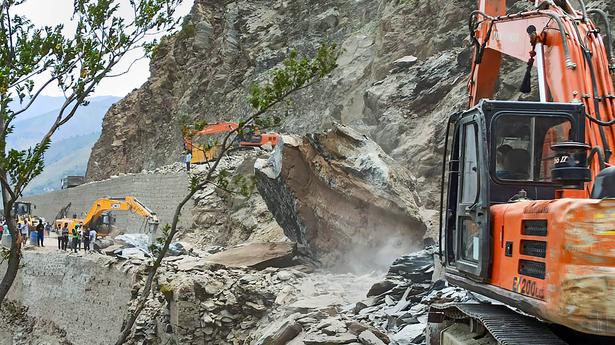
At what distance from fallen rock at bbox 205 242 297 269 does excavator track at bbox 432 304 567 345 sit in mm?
7995

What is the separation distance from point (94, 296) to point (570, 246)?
1437 centimetres

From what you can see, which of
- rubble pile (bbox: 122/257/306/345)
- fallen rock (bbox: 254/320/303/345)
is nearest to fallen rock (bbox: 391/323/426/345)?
fallen rock (bbox: 254/320/303/345)

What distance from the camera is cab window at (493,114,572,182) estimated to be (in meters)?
4.32

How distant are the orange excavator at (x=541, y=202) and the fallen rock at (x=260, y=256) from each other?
7.58 meters

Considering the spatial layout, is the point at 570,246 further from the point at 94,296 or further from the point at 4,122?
the point at 94,296

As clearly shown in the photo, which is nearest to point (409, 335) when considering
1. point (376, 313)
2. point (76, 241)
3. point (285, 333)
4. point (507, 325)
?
point (376, 313)

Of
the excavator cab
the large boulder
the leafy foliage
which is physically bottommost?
the large boulder

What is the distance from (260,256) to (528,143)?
919 centimetres

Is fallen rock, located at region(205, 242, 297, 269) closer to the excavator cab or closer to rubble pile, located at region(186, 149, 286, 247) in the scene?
rubble pile, located at region(186, 149, 286, 247)

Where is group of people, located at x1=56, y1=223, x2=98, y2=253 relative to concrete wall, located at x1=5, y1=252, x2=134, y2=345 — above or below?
above

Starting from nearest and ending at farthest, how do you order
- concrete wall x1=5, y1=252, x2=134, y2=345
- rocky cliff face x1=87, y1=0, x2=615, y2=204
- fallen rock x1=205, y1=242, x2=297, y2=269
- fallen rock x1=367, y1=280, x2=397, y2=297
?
fallen rock x1=367, y1=280, x2=397, y2=297, fallen rock x1=205, y1=242, x2=297, y2=269, concrete wall x1=5, y1=252, x2=134, y2=345, rocky cliff face x1=87, y1=0, x2=615, y2=204

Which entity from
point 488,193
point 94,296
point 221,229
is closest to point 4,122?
point 488,193

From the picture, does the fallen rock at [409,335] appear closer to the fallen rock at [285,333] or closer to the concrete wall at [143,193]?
the fallen rock at [285,333]

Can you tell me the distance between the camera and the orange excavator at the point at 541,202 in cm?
292
